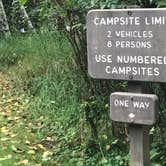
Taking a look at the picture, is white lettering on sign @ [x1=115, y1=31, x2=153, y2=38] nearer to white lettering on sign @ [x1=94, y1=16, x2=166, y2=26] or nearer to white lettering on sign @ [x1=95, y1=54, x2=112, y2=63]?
white lettering on sign @ [x1=94, y1=16, x2=166, y2=26]

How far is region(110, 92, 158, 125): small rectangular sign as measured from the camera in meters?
3.90

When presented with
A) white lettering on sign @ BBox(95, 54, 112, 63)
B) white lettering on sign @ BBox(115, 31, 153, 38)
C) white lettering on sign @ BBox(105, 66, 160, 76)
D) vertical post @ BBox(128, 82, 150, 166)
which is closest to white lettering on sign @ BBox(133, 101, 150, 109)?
vertical post @ BBox(128, 82, 150, 166)

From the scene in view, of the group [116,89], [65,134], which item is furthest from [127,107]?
[65,134]

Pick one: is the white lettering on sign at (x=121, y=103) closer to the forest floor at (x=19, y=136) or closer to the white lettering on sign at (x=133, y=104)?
the white lettering on sign at (x=133, y=104)

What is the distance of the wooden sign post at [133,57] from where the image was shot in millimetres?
3803

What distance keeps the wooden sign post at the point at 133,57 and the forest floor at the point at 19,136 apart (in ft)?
8.00

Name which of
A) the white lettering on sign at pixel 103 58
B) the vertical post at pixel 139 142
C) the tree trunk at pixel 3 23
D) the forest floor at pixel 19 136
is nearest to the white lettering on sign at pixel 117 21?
the white lettering on sign at pixel 103 58

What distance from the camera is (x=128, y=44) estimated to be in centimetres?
391

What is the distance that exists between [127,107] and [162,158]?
5.50ft

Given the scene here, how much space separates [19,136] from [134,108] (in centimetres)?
360

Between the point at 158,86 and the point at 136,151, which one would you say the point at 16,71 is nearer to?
the point at 158,86

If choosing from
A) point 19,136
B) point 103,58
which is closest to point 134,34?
point 103,58

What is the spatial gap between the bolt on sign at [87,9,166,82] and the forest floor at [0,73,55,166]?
2.55 metres

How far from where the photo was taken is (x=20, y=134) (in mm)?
7406
